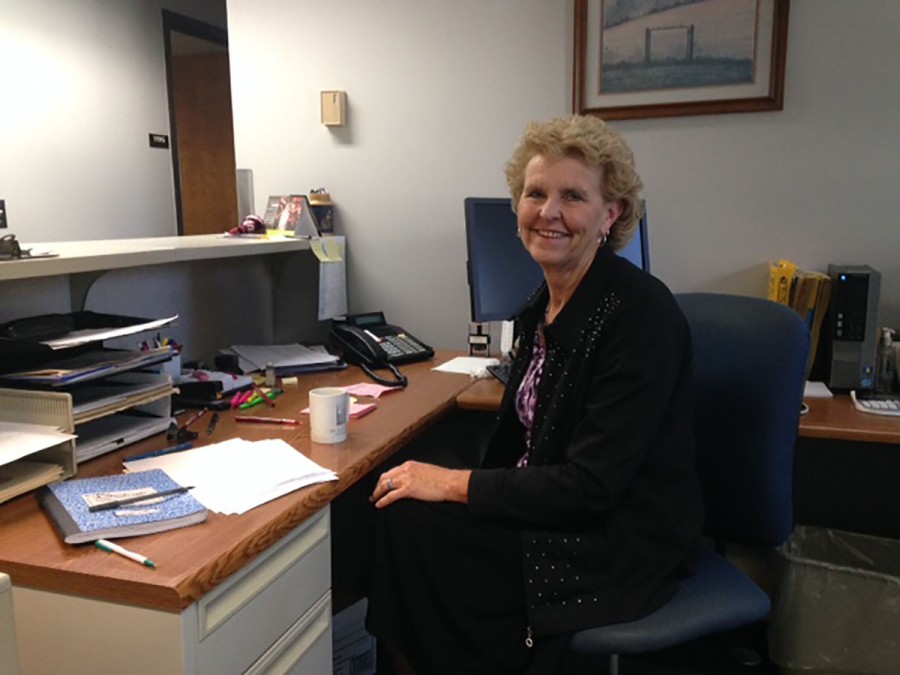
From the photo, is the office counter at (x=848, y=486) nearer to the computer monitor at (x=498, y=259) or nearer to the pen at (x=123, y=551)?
the computer monitor at (x=498, y=259)

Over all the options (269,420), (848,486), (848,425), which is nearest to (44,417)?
(269,420)

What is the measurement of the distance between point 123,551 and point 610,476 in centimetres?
77

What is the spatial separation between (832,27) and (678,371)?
4.72 feet

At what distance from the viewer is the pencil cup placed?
5.07ft

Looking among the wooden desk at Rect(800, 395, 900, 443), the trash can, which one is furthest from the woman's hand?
the trash can

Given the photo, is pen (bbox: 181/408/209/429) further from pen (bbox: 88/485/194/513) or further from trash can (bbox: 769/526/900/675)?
trash can (bbox: 769/526/900/675)

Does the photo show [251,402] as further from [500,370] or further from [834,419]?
[834,419]

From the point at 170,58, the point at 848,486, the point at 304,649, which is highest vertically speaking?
the point at 170,58

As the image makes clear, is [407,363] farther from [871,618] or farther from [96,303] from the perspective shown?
[871,618]

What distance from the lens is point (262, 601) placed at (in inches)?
45.9

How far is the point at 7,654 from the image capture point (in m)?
0.80

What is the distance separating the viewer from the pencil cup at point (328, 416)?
155 centimetres

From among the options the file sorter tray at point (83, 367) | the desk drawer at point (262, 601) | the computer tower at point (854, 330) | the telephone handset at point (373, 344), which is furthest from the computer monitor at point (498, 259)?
the desk drawer at point (262, 601)

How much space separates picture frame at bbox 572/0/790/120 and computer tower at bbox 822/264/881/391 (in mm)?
595
